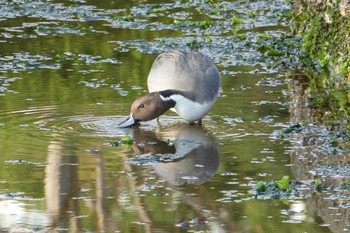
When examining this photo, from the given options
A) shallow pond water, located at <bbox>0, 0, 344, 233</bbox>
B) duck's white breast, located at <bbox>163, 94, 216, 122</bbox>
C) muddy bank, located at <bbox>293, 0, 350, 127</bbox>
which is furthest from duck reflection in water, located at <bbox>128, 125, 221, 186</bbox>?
muddy bank, located at <bbox>293, 0, 350, 127</bbox>

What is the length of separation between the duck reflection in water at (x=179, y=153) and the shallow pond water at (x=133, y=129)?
2 cm

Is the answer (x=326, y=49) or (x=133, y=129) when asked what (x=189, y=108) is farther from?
(x=326, y=49)

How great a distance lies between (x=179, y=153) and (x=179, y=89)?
4.76 ft

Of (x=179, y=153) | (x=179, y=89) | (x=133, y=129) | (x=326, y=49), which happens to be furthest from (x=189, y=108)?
(x=326, y=49)

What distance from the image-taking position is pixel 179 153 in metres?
10.1

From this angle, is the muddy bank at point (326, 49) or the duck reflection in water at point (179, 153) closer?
the duck reflection in water at point (179, 153)

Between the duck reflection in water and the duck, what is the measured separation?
164mm

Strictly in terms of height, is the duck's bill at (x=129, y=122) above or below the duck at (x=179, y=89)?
below

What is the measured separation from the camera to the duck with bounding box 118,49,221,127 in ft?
36.8

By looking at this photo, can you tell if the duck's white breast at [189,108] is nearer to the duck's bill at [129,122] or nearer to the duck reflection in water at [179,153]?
the duck reflection in water at [179,153]

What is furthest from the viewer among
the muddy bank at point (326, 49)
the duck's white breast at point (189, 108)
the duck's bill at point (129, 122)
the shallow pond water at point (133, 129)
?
the muddy bank at point (326, 49)

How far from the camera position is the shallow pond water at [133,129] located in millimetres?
8266

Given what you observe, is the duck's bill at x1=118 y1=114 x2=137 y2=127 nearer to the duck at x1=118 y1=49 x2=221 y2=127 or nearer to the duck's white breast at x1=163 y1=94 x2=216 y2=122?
the duck at x1=118 y1=49 x2=221 y2=127

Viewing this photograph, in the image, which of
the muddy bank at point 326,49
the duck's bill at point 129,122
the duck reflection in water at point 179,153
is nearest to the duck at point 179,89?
the duck's bill at point 129,122
